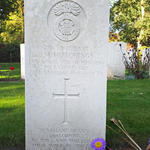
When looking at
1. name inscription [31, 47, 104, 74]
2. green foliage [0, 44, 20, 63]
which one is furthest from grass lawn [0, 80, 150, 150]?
green foliage [0, 44, 20, 63]

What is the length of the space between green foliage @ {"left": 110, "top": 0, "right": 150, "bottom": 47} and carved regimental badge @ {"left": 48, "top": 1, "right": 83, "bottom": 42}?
52.0 feet

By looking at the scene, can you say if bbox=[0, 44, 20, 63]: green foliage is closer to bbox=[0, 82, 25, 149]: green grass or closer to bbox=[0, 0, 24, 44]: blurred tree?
bbox=[0, 0, 24, 44]: blurred tree

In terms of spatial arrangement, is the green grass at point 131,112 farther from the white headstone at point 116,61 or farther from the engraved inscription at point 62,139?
the white headstone at point 116,61

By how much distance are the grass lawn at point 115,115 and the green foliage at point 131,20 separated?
12.5 metres

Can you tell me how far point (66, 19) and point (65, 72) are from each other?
63 cm

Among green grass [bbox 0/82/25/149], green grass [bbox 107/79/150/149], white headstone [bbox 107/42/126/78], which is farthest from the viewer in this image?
→ white headstone [bbox 107/42/126/78]

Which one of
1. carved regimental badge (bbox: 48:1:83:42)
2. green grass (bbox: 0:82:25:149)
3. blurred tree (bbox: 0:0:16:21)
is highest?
blurred tree (bbox: 0:0:16:21)

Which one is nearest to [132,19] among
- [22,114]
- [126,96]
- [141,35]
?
[141,35]

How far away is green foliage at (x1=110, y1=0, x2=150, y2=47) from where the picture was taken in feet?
56.2

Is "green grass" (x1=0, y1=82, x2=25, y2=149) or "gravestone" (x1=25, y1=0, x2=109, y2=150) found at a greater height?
"gravestone" (x1=25, y1=0, x2=109, y2=150)

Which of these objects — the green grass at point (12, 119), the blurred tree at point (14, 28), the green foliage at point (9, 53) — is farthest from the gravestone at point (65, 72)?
the blurred tree at point (14, 28)

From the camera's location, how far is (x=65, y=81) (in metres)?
2.55

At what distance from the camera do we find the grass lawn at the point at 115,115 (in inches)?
119

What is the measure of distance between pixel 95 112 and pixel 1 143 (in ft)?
4.70
